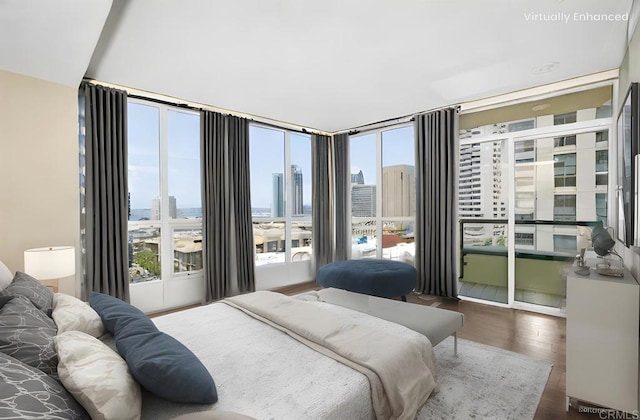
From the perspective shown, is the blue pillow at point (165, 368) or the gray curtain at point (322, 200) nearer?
the blue pillow at point (165, 368)

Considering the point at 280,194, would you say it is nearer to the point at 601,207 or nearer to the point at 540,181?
the point at 540,181

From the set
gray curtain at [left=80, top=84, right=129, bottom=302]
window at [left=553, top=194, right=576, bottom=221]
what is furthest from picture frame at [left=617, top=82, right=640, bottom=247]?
gray curtain at [left=80, top=84, right=129, bottom=302]

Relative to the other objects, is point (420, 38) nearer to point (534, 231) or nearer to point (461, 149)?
point (461, 149)

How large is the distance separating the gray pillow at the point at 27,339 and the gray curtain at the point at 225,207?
266 centimetres

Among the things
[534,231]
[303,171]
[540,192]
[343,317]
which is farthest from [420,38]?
[303,171]

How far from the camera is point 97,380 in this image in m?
1.02

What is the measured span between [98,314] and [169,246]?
86.5 inches

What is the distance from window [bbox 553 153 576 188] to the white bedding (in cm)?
291

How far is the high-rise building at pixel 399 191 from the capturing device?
4727 millimetres

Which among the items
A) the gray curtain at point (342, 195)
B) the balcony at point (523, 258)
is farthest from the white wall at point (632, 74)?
the gray curtain at point (342, 195)

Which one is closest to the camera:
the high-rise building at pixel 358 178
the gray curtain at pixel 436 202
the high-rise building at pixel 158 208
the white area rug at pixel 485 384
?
the white area rug at pixel 485 384

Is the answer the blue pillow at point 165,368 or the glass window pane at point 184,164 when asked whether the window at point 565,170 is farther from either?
the glass window pane at point 184,164

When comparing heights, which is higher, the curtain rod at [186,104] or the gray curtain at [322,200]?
the curtain rod at [186,104]

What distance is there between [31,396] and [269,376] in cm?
84
